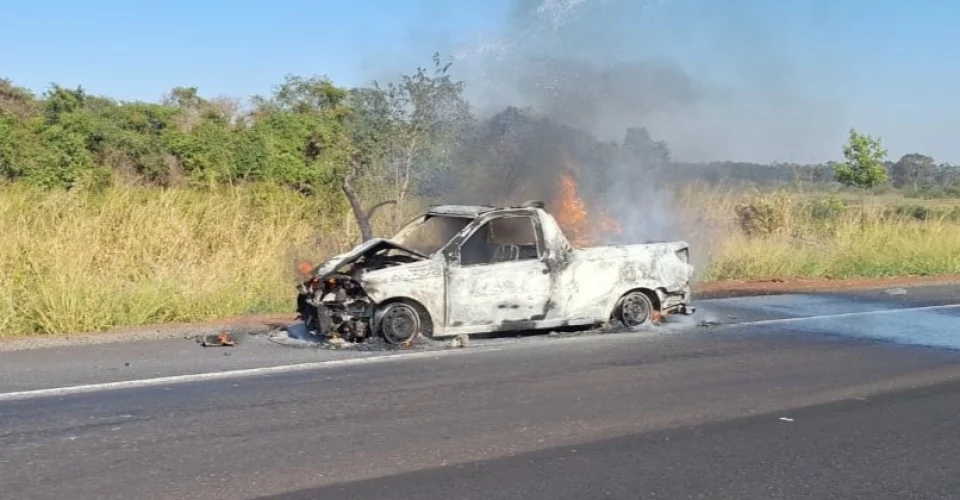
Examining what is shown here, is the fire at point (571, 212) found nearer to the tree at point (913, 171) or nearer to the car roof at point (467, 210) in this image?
the car roof at point (467, 210)

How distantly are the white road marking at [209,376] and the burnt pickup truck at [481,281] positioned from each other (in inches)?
25.2

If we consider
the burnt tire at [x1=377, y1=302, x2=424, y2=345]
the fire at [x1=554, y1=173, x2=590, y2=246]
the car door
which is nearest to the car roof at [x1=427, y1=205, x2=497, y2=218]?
the car door

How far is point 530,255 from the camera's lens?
11352mm

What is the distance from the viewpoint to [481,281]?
10.9 meters

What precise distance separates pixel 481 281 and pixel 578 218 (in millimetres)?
4279

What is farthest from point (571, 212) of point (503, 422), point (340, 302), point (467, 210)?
point (503, 422)

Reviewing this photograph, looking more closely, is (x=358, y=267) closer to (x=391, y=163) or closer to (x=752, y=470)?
(x=752, y=470)

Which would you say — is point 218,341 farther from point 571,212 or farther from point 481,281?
point 571,212

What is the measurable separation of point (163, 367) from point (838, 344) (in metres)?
7.23

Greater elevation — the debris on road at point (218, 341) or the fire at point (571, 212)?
the fire at point (571, 212)

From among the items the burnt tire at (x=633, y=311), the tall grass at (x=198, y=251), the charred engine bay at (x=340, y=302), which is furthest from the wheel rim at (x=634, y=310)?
the tall grass at (x=198, y=251)

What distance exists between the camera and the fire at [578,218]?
14379 millimetres

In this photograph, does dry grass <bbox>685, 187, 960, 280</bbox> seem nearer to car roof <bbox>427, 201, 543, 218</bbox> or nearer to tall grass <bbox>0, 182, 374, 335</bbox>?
tall grass <bbox>0, 182, 374, 335</bbox>

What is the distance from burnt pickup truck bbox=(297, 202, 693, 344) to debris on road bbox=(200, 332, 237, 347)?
845mm
